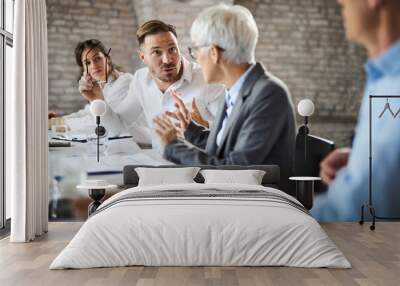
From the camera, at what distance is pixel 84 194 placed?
8.09 metres

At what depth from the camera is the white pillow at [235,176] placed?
7.35m

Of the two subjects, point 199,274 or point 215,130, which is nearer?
point 199,274

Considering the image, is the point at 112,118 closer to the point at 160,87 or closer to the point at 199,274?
the point at 160,87

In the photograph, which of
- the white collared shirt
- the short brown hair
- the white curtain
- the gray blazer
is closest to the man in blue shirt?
the gray blazer

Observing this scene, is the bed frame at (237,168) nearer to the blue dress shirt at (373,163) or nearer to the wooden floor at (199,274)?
the blue dress shirt at (373,163)

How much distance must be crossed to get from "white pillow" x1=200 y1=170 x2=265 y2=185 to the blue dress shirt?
1.00 metres

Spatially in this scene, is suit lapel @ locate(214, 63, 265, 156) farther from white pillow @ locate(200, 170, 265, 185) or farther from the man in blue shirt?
the man in blue shirt

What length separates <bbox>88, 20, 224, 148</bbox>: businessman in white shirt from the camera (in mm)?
7965

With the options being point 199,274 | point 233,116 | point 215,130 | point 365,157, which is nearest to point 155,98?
point 215,130

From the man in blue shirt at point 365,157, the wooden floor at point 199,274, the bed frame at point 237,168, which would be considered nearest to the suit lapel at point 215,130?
the bed frame at point 237,168

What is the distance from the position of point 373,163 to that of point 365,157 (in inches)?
5.9

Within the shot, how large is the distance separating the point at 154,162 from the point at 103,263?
307 cm

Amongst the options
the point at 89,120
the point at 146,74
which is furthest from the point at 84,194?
the point at 146,74

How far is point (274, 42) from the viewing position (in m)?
8.09
